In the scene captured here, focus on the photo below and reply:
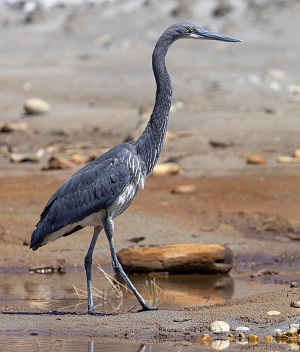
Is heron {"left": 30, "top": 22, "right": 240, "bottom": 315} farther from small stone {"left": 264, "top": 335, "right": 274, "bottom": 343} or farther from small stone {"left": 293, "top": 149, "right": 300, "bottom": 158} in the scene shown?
small stone {"left": 293, "top": 149, "right": 300, "bottom": 158}

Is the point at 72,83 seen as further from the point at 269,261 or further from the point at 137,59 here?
the point at 269,261

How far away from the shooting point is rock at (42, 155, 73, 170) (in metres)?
14.7

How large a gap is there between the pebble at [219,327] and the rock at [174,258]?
269 centimetres

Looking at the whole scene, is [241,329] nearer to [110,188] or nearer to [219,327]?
[219,327]

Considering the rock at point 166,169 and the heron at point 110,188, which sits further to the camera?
the rock at point 166,169

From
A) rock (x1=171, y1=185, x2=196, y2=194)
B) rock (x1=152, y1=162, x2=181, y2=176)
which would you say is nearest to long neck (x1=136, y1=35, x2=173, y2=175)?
rock (x1=171, y1=185, x2=196, y2=194)

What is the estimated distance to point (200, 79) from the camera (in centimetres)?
2142

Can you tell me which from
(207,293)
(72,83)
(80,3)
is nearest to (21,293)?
(207,293)

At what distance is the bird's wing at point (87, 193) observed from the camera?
802 cm

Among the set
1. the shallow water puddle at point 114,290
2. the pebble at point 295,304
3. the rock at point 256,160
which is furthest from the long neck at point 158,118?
the rock at point 256,160

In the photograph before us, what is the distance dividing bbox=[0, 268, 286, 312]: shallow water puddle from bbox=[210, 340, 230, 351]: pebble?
1.48m

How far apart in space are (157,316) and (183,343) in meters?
0.71

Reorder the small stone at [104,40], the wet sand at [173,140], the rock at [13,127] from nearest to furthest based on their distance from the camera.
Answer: the wet sand at [173,140] < the rock at [13,127] < the small stone at [104,40]

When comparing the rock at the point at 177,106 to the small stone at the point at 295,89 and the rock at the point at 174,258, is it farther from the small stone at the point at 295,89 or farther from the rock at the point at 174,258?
the rock at the point at 174,258
